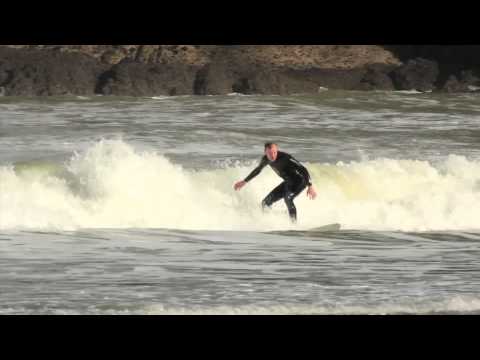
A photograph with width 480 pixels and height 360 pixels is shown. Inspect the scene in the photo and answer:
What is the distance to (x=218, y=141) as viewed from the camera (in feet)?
92.8

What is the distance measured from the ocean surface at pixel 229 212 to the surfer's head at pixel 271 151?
3.23ft

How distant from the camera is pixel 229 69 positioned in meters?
42.5

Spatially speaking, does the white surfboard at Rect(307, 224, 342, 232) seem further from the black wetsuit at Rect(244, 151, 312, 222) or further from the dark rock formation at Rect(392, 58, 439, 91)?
the dark rock formation at Rect(392, 58, 439, 91)

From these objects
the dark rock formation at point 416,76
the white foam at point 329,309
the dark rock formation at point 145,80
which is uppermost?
the white foam at point 329,309

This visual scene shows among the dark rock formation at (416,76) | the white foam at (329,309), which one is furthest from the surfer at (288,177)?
the dark rock formation at (416,76)

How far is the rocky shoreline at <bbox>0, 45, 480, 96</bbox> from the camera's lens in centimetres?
3997

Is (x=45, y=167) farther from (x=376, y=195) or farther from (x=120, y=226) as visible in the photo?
(x=376, y=195)

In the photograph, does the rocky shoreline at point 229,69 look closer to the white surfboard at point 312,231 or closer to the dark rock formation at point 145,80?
the dark rock formation at point 145,80

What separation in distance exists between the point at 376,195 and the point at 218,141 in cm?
496

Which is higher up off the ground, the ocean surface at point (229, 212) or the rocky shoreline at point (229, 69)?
the ocean surface at point (229, 212)

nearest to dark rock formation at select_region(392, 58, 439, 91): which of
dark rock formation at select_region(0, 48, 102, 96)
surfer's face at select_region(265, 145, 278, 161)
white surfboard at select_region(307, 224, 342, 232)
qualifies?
dark rock formation at select_region(0, 48, 102, 96)

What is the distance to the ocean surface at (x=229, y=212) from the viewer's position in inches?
586

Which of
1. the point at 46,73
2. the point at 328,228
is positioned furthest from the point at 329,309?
the point at 46,73
